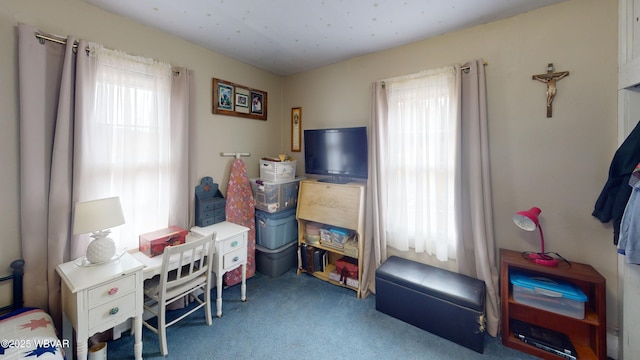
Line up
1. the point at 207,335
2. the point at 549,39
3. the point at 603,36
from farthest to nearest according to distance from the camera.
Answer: the point at 207,335 < the point at 549,39 < the point at 603,36

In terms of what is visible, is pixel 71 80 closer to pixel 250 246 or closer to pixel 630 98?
pixel 250 246

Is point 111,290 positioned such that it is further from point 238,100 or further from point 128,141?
point 238,100

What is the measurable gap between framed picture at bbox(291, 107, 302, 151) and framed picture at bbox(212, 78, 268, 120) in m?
0.37

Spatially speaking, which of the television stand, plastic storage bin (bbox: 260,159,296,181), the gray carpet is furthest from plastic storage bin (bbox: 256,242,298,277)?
the television stand

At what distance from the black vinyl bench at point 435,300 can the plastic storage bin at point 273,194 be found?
50.6 inches

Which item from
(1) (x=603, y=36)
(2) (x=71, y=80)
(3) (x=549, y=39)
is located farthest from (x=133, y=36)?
(1) (x=603, y=36)

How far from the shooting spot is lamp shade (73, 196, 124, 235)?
5.09ft

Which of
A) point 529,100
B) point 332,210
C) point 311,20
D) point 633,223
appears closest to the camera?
point 633,223

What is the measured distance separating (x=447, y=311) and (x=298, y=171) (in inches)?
86.2

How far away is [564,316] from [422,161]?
1.43 metres

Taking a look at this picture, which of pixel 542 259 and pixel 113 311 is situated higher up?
pixel 542 259

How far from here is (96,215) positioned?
160 cm

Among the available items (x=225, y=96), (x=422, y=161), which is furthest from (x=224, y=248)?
(x=422, y=161)

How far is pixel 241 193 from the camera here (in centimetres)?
280
